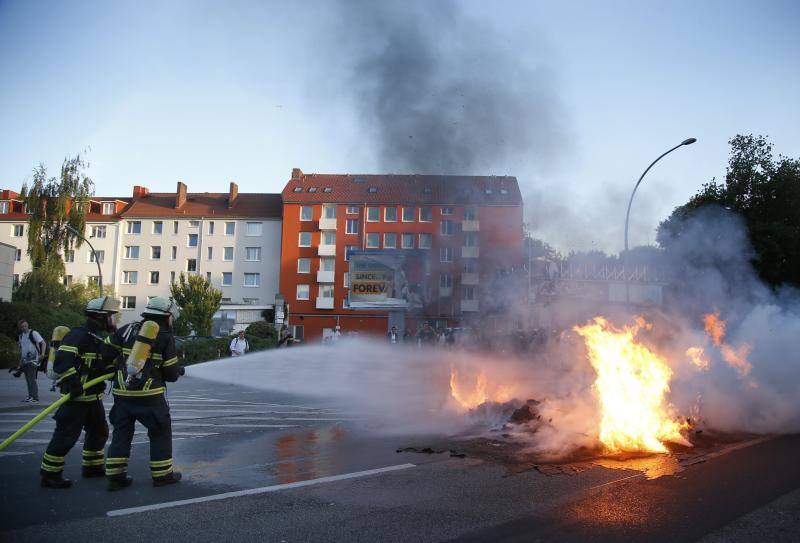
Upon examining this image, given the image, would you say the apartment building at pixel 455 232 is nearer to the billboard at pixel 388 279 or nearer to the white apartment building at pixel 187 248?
the billboard at pixel 388 279

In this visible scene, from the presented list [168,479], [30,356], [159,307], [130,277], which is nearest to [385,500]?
[168,479]

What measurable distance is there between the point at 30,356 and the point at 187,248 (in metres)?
42.2

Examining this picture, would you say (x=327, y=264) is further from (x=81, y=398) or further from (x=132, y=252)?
(x=81, y=398)

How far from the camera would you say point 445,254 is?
1788 centimetres

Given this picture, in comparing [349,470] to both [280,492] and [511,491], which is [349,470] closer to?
[280,492]

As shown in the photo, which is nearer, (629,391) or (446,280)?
(629,391)

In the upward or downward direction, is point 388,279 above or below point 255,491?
above

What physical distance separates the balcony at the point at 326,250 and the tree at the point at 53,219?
1807cm

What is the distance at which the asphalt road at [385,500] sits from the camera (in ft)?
15.0

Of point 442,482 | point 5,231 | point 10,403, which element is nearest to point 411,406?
point 442,482

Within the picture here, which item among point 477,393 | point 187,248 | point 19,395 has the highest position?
point 187,248

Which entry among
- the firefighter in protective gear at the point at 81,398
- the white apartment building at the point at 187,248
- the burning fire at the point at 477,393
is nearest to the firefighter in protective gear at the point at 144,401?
the firefighter in protective gear at the point at 81,398

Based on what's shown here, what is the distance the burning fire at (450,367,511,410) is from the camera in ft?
34.1

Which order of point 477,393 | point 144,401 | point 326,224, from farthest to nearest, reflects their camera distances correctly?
1. point 326,224
2. point 477,393
3. point 144,401
